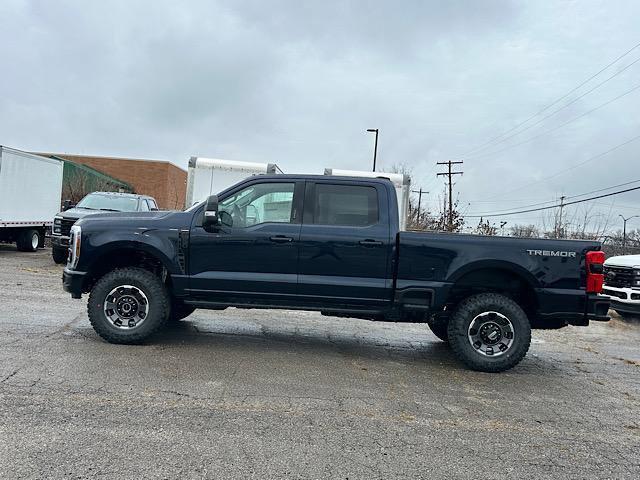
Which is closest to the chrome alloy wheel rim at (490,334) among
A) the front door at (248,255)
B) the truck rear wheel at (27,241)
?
the front door at (248,255)

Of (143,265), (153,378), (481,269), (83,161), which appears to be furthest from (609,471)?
(83,161)

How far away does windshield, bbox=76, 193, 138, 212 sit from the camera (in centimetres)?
1343

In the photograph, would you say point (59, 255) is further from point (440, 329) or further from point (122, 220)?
point (440, 329)

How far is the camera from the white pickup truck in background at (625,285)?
9.97m

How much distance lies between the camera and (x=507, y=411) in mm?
4637

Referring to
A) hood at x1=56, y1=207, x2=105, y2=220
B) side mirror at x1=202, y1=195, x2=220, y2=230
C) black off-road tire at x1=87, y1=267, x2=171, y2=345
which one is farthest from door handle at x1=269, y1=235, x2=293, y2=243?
hood at x1=56, y1=207, x2=105, y2=220

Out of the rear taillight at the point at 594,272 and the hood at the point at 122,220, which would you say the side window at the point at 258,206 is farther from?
the rear taillight at the point at 594,272

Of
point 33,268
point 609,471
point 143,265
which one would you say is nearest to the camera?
point 609,471

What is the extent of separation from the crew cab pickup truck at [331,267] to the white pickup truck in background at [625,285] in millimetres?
5061

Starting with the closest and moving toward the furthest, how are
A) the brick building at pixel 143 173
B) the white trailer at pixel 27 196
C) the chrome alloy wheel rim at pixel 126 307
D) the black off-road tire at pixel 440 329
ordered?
the chrome alloy wheel rim at pixel 126 307, the black off-road tire at pixel 440 329, the white trailer at pixel 27 196, the brick building at pixel 143 173

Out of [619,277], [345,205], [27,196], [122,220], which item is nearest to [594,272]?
[345,205]

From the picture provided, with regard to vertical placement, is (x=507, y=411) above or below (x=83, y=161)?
below

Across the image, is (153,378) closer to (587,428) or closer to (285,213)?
(285,213)

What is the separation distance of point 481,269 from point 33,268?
11252mm
